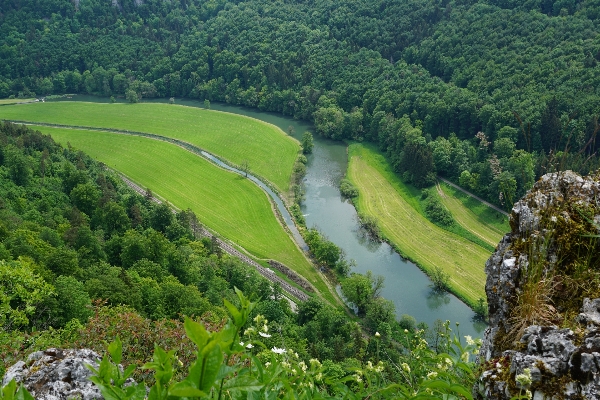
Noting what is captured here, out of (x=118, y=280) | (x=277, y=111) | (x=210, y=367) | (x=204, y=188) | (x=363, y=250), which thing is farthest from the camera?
(x=277, y=111)

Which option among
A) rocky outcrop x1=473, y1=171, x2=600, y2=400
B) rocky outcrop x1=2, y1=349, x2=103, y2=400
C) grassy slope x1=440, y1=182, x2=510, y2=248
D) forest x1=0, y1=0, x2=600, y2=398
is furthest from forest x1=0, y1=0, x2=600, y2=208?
rocky outcrop x1=2, y1=349, x2=103, y2=400

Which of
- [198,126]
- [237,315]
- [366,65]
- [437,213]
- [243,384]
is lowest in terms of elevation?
[198,126]

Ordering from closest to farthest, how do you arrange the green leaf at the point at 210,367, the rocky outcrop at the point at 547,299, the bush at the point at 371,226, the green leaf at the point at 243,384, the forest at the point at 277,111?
1. the green leaf at the point at 210,367
2. the green leaf at the point at 243,384
3. the rocky outcrop at the point at 547,299
4. the forest at the point at 277,111
5. the bush at the point at 371,226

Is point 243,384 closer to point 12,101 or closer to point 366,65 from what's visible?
point 366,65

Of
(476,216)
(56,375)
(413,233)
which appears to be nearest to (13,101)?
(413,233)

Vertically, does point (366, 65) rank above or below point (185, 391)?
above

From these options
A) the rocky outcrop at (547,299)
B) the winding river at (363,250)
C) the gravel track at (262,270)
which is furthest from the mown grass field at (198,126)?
the rocky outcrop at (547,299)

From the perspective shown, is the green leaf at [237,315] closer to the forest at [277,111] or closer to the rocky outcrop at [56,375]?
the forest at [277,111]
